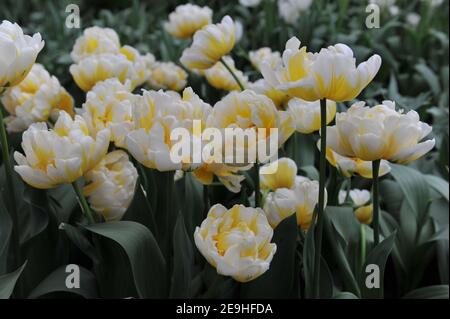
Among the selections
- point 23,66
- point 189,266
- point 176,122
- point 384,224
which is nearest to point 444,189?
point 384,224

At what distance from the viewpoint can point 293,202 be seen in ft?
3.51

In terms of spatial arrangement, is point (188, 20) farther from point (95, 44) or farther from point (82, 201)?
point (82, 201)

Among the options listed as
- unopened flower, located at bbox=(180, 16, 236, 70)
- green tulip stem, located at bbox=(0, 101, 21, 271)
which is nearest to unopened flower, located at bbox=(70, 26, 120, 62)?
unopened flower, located at bbox=(180, 16, 236, 70)

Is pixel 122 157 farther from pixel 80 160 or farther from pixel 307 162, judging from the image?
pixel 307 162

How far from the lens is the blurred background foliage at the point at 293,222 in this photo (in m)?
1.06

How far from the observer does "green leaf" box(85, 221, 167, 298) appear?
0.97 meters

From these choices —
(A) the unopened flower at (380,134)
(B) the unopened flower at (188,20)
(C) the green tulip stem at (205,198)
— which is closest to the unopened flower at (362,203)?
(C) the green tulip stem at (205,198)

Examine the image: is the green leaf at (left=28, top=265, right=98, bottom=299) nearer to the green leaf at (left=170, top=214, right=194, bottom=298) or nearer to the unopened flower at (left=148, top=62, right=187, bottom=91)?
the green leaf at (left=170, top=214, right=194, bottom=298)

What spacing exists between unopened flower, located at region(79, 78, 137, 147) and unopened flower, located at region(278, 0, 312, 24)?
168 cm

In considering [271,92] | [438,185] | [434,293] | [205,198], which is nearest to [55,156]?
[205,198]

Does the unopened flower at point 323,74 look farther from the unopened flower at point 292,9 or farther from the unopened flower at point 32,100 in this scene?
the unopened flower at point 292,9

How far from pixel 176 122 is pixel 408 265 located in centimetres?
82
